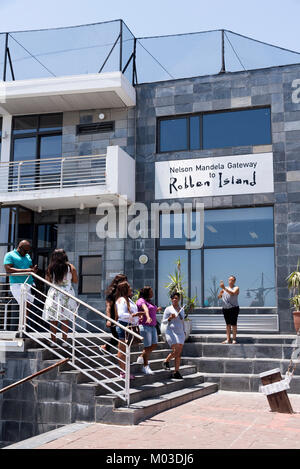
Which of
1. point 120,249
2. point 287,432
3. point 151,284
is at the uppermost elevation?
point 120,249

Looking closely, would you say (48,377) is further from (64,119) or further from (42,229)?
(64,119)

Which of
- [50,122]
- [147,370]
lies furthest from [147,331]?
[50,122]

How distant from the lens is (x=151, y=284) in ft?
47.6

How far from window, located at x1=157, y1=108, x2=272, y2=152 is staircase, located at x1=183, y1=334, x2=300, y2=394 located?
5670 mm

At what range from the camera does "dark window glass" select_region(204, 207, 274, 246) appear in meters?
14.0

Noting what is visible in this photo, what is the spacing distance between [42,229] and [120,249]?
8.77 ft

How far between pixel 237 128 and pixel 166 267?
14.7 ft

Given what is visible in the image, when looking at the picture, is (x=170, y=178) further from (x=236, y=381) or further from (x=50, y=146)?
(x=236, y=381)

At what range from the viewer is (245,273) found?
1400 cm

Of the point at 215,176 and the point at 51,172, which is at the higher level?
the point at 51,172

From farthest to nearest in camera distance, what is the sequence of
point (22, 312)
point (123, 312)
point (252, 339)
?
point (252, 339) < point (123, 312) < point (22, 312)

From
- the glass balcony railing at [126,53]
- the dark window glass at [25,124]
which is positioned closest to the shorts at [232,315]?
the glass balcony railing at [126,53]

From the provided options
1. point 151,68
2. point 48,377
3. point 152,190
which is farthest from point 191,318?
point 151,68

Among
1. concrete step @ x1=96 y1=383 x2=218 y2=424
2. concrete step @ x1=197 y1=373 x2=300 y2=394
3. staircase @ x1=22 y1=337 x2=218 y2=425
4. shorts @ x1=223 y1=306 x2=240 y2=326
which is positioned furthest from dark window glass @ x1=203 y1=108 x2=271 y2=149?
concrete step @ x1=96 y1=383 x2=218 y2=424
